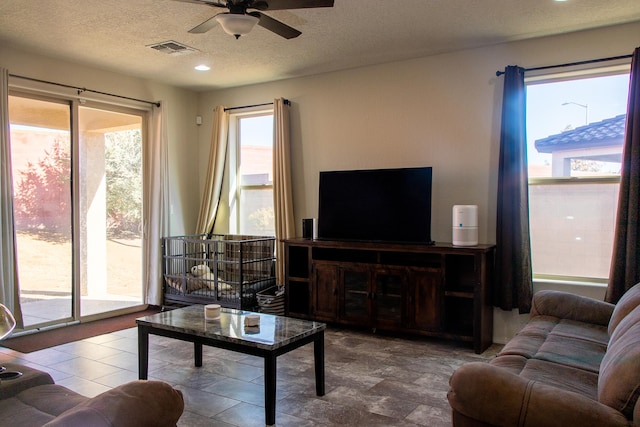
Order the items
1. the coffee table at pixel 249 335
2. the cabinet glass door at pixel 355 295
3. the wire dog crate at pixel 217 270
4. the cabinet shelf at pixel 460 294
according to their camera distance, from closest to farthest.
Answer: the coffee table at pixel 249 335 → the cabinet shelf at pixel 460 294 → the cabinet glass door at pixel 355 295 → the wire dog crate at pixel 217 270

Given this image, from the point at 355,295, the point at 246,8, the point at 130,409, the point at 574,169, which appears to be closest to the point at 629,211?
the point at 574,169

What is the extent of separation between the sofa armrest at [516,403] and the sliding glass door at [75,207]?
14.6ft

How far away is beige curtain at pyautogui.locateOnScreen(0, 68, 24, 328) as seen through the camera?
14.1 feet

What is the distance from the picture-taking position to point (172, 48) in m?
4.52

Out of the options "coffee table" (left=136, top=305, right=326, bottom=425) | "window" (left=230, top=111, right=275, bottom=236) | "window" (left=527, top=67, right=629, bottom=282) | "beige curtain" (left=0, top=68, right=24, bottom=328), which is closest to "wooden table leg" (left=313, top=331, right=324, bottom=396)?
"coffee table" (left=136, top=305, right=326, bottom=425)

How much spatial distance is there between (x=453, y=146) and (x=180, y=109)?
11.9ft

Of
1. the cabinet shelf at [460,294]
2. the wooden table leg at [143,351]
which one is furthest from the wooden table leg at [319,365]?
A: the cabinet shelf at [460,294]

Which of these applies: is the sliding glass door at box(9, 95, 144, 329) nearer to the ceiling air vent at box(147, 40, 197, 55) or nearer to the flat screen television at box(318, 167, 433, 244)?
the ceiling air vent at box(147, 40, 197, 55)

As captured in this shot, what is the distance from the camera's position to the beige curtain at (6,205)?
4.29 meters

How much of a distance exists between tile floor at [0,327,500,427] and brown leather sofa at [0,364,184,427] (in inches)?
37.1

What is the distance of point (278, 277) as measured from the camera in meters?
5.50

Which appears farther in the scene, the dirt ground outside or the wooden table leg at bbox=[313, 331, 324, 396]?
the dirt ground outside

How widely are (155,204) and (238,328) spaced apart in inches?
124

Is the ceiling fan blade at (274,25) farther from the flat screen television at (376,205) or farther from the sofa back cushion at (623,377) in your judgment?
the sofa back cushion at (623,377)
